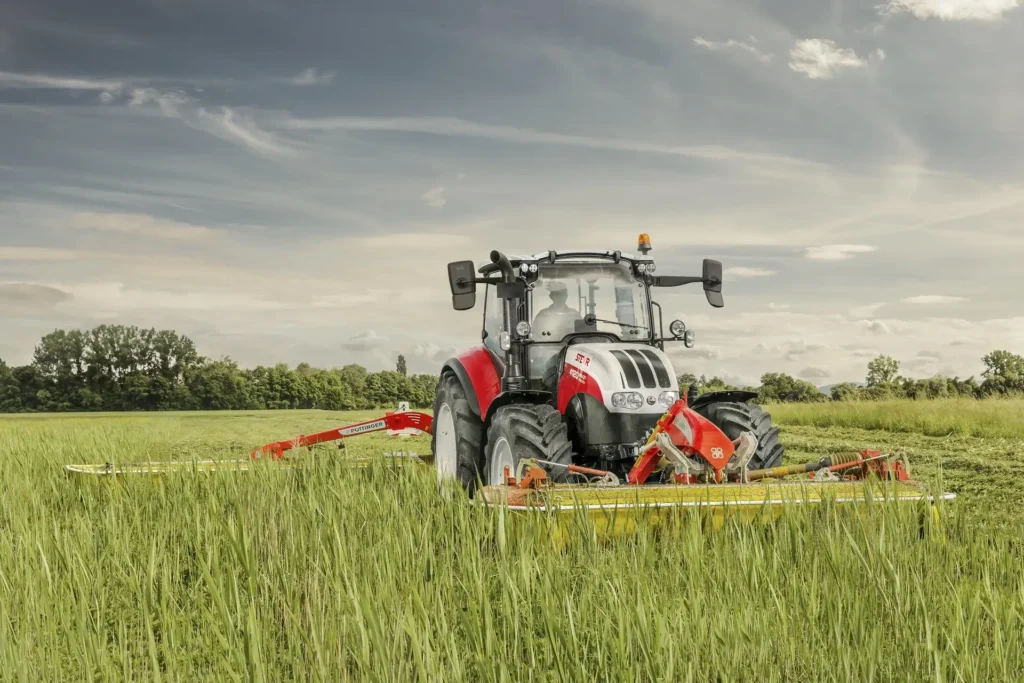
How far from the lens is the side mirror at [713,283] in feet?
23.7

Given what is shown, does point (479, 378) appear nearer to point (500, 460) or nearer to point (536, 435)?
point (500, 460)

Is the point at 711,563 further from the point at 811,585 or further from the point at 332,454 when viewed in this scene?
the point at 332,454

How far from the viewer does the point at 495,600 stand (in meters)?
3.82

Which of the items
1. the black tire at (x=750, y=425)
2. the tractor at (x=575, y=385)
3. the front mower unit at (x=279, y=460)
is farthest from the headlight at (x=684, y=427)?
the front mower unit at (x=279, y=460)

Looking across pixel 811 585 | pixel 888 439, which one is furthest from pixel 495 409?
pixel 888 439

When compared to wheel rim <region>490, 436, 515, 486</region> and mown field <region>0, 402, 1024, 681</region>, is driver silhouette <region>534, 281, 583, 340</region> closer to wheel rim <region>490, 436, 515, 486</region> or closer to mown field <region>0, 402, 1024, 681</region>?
wheel rim <region>490, 436, 515, 486</region>

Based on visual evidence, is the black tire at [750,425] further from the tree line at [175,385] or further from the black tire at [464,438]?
the tree line at [175,385]

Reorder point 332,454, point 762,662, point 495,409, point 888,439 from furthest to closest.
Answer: point 888,439 < point 332,454 < point 495,409 < point 762,662

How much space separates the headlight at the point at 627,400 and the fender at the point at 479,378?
1305 millimetres

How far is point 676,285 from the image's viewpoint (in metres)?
7.57

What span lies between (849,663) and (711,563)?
44.9 inches

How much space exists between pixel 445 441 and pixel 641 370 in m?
2.53

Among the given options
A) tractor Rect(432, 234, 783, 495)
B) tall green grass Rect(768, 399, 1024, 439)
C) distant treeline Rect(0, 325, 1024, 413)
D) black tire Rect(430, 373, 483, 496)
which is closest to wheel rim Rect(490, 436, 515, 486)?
tractor Rect(432, 234, 783, 495)

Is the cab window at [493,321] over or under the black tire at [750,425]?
over
